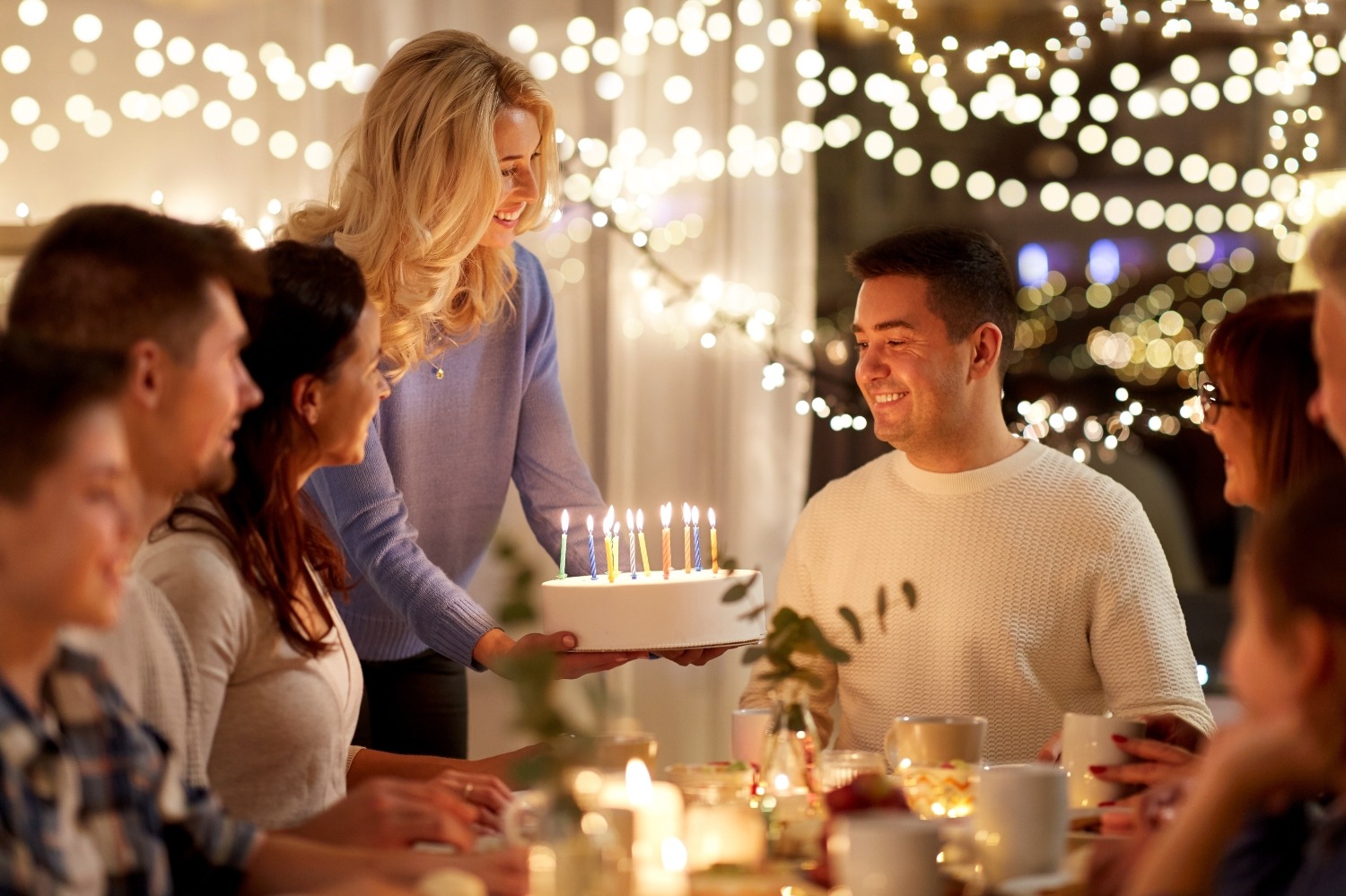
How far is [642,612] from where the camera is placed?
1979mm

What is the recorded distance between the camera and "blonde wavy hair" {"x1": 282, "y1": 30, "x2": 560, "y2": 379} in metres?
2.45

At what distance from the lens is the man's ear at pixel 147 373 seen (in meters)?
1.40

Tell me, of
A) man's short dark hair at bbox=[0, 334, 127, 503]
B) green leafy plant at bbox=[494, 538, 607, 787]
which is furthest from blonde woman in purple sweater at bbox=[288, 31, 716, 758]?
man's short dark hair at bbox=[0, 334, 127, 503]

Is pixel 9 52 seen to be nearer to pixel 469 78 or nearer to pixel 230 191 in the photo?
pixel 230 191

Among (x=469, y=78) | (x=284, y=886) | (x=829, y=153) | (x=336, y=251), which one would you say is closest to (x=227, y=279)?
(x=336, y=251)

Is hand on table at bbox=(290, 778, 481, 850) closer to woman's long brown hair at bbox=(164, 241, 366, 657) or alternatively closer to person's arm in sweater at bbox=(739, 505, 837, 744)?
woman's long brown hair at bbox=(164, 241, 366, 657)

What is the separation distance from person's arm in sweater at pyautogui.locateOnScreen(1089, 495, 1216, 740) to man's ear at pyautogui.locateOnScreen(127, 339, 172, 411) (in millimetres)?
1501

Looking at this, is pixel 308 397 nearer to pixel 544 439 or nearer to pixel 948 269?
pixel 544 439

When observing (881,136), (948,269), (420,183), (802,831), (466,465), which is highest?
(881,136)

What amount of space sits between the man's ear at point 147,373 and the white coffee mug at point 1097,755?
1109mm

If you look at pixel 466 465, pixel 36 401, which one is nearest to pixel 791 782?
pixel 36 401

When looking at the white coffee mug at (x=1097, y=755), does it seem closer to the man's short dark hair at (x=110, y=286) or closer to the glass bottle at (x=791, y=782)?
the glass bottle at (x=791, y=782)

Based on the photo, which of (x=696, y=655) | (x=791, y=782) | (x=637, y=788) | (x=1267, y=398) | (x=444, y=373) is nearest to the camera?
(x=637, y=788)

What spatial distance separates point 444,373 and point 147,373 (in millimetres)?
1272
